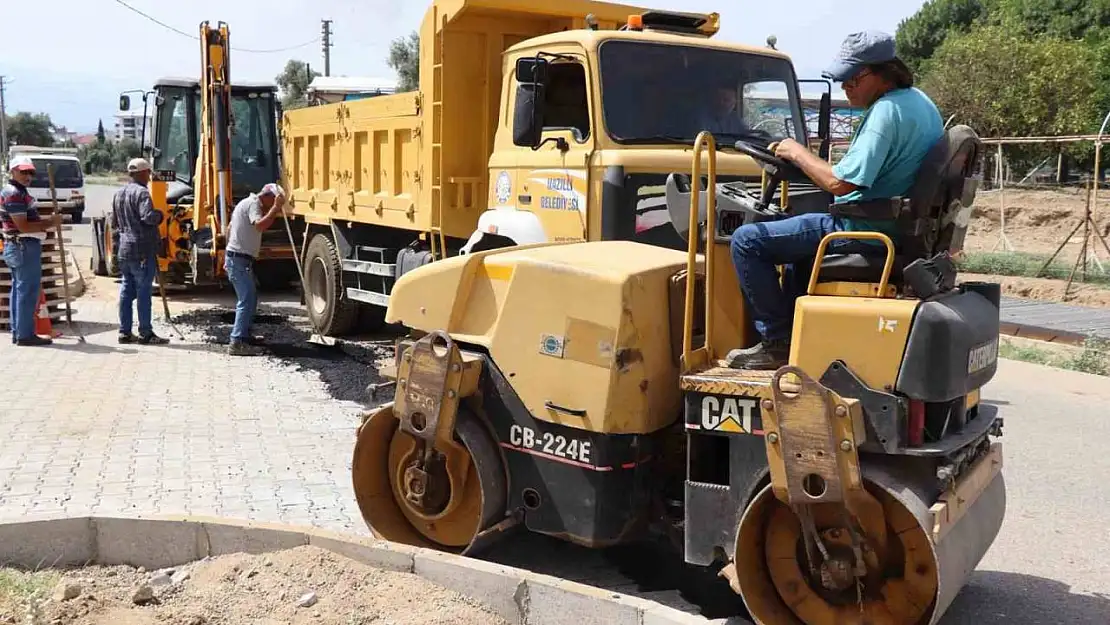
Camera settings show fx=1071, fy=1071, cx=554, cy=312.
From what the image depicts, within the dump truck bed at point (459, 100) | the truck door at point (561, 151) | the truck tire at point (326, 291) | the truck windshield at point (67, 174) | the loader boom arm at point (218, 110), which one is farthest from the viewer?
the truck windshield at point (67, 174)

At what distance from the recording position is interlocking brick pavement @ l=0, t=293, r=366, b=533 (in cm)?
558

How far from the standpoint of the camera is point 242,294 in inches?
403

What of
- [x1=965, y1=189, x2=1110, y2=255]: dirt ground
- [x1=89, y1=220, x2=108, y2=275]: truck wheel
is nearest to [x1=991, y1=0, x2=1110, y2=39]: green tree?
[x1=965, y1=189, x2=1110, y2=255]: dirt ground

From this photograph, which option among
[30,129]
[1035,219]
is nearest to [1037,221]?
[1035,219]

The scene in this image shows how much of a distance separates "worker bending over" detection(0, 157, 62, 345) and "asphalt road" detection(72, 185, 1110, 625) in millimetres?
7452

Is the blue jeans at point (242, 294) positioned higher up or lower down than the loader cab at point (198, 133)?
lower down

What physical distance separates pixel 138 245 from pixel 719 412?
26.9 feet

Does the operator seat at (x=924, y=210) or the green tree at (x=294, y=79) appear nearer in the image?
the operator seat at (x=924, y=210)

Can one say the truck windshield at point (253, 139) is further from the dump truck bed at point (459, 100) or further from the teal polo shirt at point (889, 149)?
the teal polo shirt at point (889, 149)

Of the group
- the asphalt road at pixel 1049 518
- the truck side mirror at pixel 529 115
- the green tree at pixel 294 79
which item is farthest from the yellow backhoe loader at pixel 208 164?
the green tree at pixel 294 79

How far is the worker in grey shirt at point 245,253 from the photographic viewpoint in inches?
404

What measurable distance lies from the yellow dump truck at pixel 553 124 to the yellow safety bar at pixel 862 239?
7.66ft

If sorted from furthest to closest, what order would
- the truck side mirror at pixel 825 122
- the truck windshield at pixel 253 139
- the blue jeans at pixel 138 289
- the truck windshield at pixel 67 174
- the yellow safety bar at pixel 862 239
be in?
the truck windshield at pixel 67 174
the truck windshield at pixel 253 139
the blue jeans at pixel 138 289
the truck side mirror at pixel 825 122
the yellow safety bar at pixel 862 239

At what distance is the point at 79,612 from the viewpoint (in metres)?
4.06
